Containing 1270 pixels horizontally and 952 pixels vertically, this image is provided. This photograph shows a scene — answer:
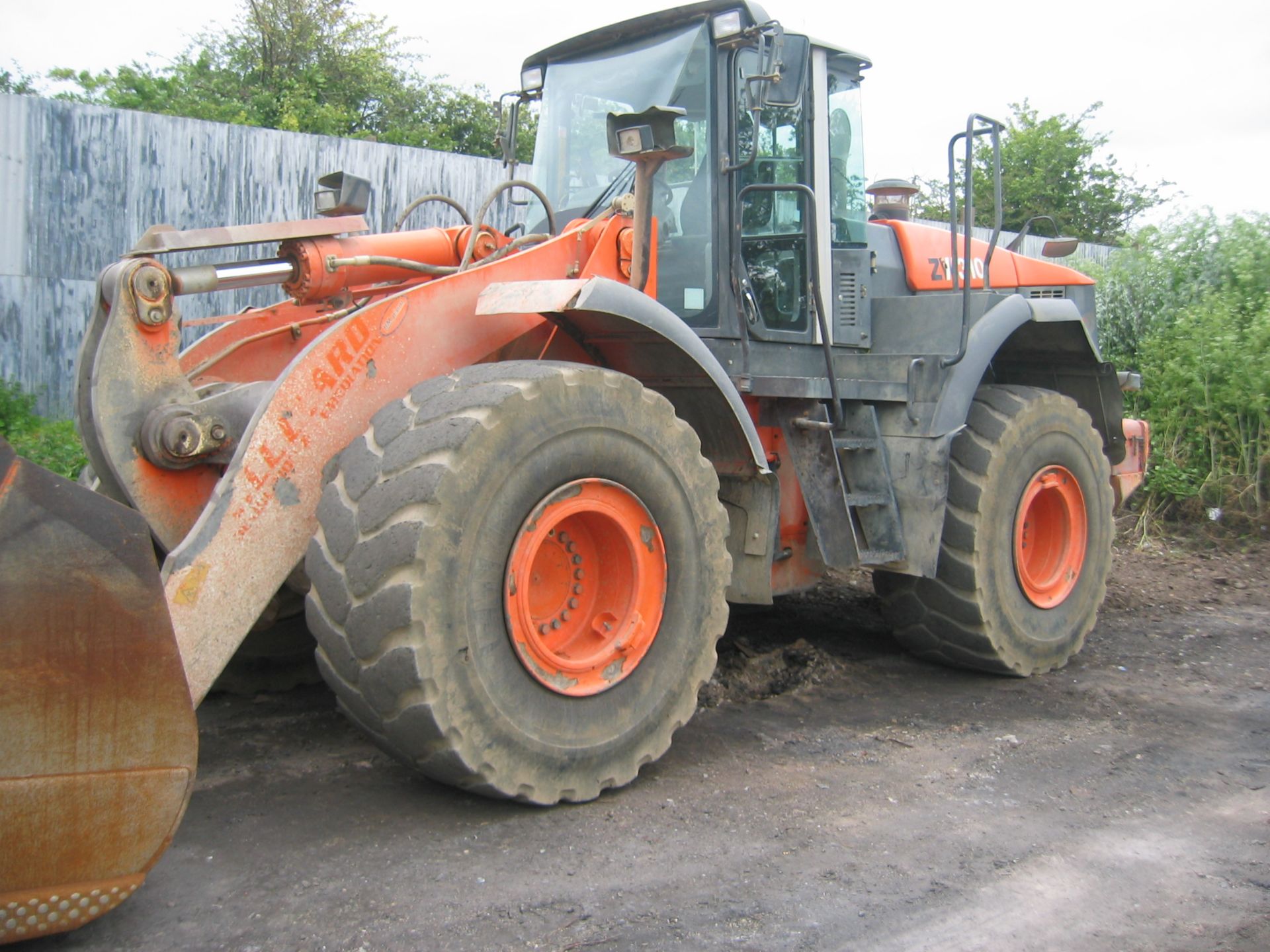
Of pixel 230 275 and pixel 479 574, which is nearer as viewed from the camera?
pixel 479 574

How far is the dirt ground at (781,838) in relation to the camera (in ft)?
9.55

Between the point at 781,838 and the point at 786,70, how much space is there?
275cm

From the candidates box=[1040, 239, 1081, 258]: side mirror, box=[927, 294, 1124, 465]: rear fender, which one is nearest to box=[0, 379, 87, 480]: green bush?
box=[927, 294, 1124, 465]: rear fender

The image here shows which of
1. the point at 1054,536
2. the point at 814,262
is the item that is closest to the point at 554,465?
the point at 814,262

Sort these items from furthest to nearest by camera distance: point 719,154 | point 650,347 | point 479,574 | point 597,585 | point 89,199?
point 89,199, point 719,154, point 650,347, point 597,585, point 479,574

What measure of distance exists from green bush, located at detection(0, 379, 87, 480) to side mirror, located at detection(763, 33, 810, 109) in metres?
5.09

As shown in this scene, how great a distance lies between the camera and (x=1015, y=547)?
5.61 meters

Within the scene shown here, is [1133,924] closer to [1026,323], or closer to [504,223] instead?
[1026,323]

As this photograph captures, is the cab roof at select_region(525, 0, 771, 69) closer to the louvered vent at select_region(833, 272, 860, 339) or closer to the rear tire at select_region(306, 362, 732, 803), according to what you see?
the louvered vent at select_region(833, 272, 860, 339)

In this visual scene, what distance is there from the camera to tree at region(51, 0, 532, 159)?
19.7 m

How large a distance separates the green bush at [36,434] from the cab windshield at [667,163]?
4.14 metres

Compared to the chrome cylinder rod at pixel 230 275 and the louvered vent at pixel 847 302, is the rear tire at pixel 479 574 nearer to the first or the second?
the chrome cylinder rod at pixel 230 275

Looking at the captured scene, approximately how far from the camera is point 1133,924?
10.00ft

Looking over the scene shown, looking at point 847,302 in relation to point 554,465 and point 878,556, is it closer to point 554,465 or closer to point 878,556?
point 878,556
